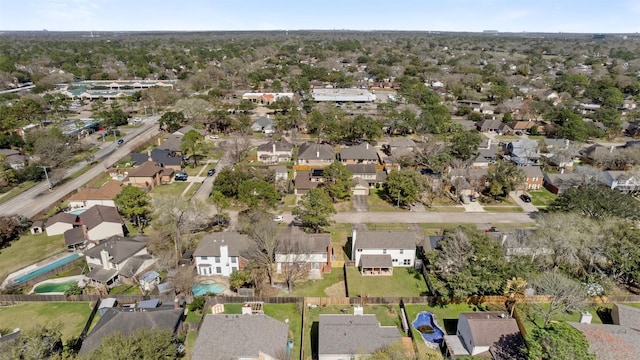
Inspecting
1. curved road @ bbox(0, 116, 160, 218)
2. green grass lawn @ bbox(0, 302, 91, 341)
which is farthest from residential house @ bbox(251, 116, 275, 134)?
green grass lawn @ bbox(0, 302, 91, 341)

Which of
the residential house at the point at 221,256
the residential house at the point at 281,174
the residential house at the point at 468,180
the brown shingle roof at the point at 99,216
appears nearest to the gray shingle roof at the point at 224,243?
the residential house at the point at 221,256

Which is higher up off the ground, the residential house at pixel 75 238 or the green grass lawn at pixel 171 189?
the green grass lawn at pixel 171 189

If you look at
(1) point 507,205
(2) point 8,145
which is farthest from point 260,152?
(2) point 8,145

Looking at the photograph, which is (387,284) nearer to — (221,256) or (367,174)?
(221,256)

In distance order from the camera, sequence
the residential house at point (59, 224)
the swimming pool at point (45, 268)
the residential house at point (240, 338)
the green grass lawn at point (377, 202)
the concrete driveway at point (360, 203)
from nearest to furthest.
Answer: the residential house at point (240, 338), the swimming pool at point (45, 268), the residential house at point (59, 224), the concrete driveway at point (360, 203), the green grass lawn at point (377, 202)

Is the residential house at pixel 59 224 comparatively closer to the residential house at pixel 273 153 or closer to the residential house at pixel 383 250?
the residential house at pixel 273 153

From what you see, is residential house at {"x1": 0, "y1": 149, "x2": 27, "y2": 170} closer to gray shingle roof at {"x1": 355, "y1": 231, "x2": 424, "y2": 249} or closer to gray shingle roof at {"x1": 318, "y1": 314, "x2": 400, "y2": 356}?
gray shingle roof at {"x1": 355, "y1": 231, "x2": 424, "y2": 249}

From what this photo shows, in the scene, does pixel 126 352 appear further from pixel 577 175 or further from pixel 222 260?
pixel 577 175
